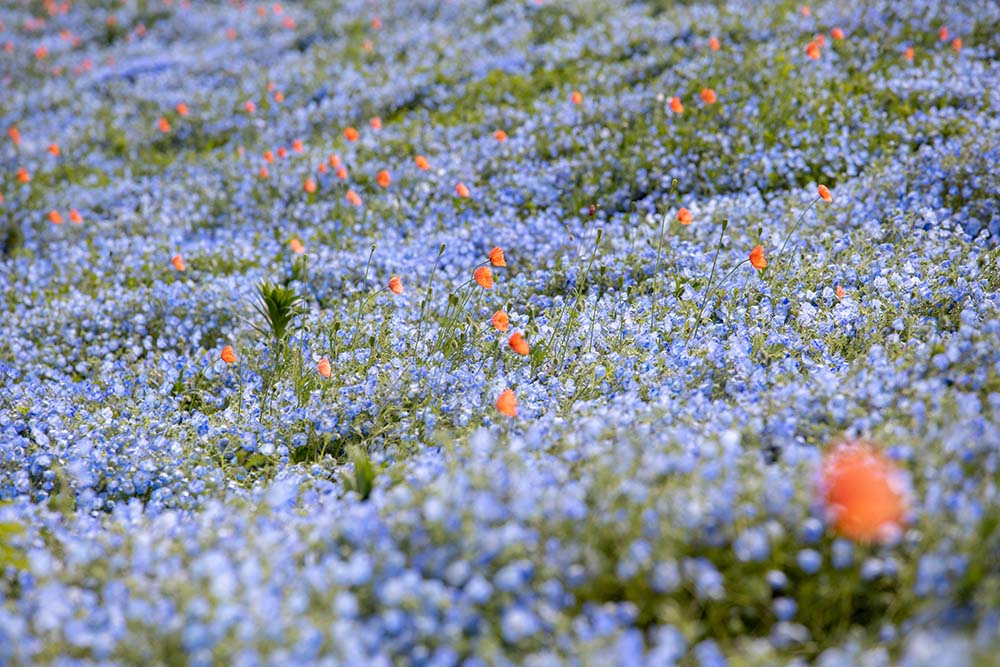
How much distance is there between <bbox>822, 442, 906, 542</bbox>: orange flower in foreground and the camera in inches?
93.6

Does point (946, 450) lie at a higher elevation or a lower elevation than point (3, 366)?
higher

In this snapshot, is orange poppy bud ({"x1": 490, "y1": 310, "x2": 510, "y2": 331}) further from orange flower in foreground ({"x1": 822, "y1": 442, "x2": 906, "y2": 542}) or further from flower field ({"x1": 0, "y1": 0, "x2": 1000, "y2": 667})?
orange flower in foreground ({"x1": 822, "y1": 442, "x2": 906, "y2": 542})

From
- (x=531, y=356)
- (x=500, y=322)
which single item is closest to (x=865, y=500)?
(x=500, y=322)

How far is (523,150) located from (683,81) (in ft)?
7.27

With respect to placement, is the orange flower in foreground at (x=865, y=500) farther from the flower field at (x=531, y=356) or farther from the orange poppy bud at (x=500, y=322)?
the orange poppy bud at (x=500, y=322)

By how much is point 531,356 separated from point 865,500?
2.88 metres

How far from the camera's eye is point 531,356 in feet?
16.6

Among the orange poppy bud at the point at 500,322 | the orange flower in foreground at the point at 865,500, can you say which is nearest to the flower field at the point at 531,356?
the orange flower in foreground at the point at 865,500

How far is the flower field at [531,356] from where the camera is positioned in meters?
2.64

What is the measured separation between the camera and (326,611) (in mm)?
2676

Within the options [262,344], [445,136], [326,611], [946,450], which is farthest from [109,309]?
[946,450]

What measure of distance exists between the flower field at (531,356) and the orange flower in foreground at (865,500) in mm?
17

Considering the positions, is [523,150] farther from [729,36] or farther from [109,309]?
[109,309]

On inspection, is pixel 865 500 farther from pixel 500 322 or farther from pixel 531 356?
pixel 531 356
